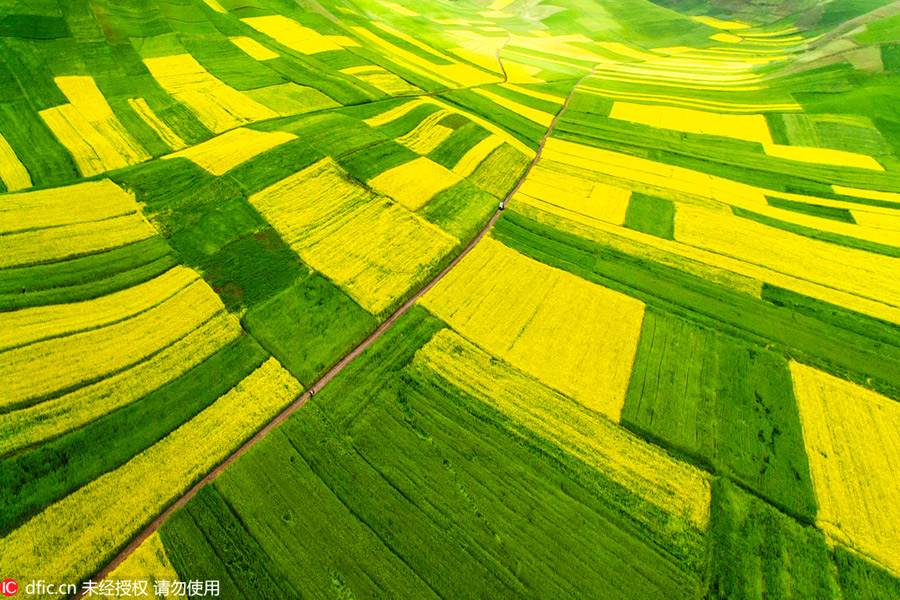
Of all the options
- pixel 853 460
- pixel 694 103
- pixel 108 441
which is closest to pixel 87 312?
pixel 108 441

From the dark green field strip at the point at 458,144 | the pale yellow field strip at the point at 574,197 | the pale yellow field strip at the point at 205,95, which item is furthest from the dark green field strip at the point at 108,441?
the pale yellow field strip at the point at 205,95

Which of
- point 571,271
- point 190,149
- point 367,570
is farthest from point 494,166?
point 367,570

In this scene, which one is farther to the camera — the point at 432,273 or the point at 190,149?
the point at 190,149

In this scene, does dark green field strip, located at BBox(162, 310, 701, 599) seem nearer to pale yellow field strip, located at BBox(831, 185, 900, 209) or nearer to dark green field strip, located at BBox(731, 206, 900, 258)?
dark green field strip, located at BBox(731, 206, 900, 258)

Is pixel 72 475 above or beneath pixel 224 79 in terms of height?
beneath

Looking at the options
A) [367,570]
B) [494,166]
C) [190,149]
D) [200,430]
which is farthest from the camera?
[494,166]

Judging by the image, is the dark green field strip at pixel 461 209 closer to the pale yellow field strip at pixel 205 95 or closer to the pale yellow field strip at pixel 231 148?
the pale yellow field strip at pixel 231 148

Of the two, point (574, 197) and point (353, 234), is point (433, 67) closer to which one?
point (574, 197)

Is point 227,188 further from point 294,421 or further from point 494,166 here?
point 494,166
